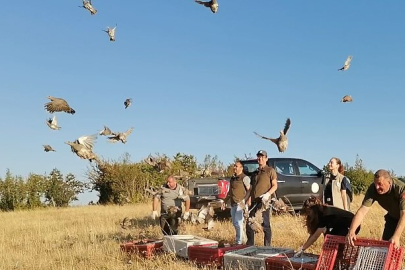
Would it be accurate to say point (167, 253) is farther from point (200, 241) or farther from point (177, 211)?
point (177, 211)

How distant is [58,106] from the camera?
11914 millimetres

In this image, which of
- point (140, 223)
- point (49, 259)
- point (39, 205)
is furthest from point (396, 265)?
point (39, 205)

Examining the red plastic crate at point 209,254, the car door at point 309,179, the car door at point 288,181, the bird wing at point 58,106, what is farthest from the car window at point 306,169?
the red plastic crate at point 209,254

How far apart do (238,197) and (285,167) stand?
178 inches

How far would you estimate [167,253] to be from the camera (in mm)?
8055

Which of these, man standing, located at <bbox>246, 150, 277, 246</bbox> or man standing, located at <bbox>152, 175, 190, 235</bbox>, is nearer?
man standing, located at <bbox>246, 150, 277, 246</bbox>

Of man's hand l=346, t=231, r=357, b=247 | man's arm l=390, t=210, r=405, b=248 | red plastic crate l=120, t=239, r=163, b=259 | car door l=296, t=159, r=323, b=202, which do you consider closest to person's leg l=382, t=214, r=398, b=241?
man's arm l=390, t=210, r=405, b=248

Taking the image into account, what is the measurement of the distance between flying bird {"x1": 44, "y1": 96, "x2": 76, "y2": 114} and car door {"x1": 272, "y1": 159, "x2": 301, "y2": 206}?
5062 mm

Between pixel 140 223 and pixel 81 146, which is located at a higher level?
pixel 81 146

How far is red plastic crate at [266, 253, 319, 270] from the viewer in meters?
5.77

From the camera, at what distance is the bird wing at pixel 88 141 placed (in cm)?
1183

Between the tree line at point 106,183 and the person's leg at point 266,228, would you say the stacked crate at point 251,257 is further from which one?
the tree line at point 106,183

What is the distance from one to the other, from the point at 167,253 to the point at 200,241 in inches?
23.5

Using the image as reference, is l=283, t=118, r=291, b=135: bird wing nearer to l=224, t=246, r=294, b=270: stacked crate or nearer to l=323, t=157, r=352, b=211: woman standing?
l=323, t=157, r=352, b=211: woman standing
